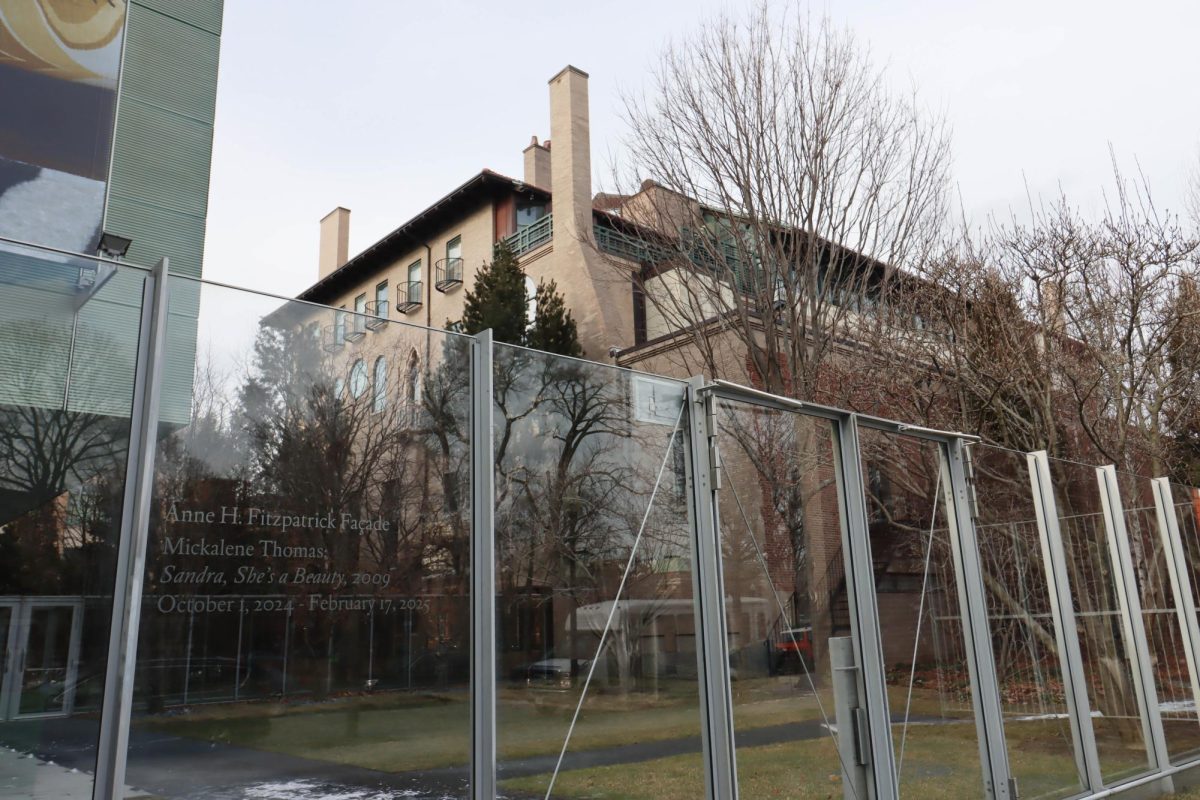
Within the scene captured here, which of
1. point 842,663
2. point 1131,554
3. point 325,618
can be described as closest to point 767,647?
point 842,663

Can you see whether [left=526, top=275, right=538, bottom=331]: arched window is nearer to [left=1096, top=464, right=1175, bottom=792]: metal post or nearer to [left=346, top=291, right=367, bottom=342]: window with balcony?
[left=1096, top=464, right=1175, bottom=792]: metal post

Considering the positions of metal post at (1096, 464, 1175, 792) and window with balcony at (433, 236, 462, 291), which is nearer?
metal post at (1096, 464, 1175, 792)

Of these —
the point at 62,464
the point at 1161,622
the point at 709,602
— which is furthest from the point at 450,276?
the point at 62,464

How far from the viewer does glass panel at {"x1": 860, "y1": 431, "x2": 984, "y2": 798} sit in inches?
219

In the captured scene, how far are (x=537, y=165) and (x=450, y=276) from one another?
5.64 meters

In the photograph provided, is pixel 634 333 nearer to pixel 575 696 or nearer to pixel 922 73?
pixel 922 73

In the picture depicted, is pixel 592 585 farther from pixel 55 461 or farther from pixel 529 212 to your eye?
pixel 529 212

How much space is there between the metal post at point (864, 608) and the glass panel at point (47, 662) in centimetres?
418

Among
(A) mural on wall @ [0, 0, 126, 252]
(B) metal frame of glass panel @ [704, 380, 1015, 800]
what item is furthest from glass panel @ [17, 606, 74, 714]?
(A) mural on wall @ [0, 0, 126, 252]

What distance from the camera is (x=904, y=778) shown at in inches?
212

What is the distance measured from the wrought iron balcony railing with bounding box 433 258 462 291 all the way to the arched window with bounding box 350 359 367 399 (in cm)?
2659

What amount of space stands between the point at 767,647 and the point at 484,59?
1064 centimetres

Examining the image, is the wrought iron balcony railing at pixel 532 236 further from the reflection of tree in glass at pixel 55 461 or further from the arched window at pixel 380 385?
the reflection of tree in glass at pixel 55 461

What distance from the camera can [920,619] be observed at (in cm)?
590
